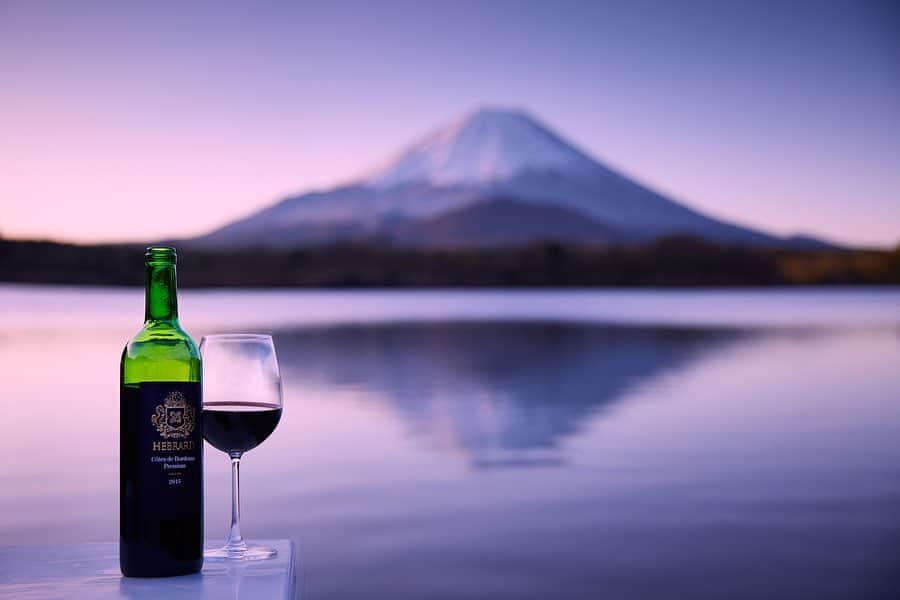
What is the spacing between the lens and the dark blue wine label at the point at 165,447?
1146 mm

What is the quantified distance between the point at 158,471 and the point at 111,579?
112mm

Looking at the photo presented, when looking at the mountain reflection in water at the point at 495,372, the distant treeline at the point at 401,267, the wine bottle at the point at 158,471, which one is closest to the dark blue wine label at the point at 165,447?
the wine bottle at the point at 158,471

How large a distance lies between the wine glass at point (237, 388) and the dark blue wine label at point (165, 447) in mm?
123

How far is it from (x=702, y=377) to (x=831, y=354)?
2858 mm

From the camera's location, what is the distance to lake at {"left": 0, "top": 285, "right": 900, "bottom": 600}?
2689 mm

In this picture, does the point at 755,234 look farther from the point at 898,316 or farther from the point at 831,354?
the point at 831,354

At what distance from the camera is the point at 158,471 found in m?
1.15

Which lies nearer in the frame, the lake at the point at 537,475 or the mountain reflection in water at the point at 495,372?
the lake at the point at 537,475

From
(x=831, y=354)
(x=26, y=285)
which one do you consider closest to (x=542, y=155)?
(x=26, y=285)

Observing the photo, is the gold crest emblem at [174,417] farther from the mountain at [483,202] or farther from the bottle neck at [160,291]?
the mountain at [483,202]

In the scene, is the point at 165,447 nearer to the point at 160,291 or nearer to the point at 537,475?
the point at 160,291

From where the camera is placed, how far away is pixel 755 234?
11556 centimetres

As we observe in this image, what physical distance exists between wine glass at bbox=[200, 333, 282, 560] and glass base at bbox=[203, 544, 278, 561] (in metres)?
0.01

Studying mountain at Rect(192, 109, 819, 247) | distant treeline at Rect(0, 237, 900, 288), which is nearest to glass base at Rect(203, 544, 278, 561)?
distant treeline at Rect(0, 237, 900, 288)
